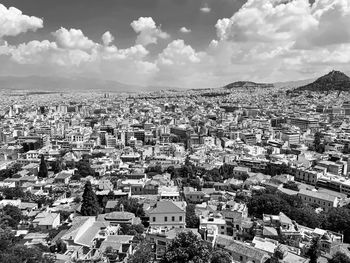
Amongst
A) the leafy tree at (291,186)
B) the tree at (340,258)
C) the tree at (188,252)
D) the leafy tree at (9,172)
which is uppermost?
the tree at (188,252)

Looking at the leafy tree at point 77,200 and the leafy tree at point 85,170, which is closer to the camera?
the leafy tree at point 77,200

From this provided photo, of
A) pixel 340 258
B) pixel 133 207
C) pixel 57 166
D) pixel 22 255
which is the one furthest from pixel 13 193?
pixel 340 258

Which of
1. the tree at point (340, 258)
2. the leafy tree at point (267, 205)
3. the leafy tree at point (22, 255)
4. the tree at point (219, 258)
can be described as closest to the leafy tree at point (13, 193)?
the leafy tree at point (22, 255)

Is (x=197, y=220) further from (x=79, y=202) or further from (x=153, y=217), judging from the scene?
(x=79, y=202)

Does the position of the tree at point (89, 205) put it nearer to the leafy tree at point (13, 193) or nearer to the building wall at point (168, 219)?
the building wall at point (168, 219)

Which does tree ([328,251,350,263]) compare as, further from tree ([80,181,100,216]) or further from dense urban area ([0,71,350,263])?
tree ([80,181,100,216])

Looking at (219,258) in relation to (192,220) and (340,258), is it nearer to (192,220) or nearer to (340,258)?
(340,258)
